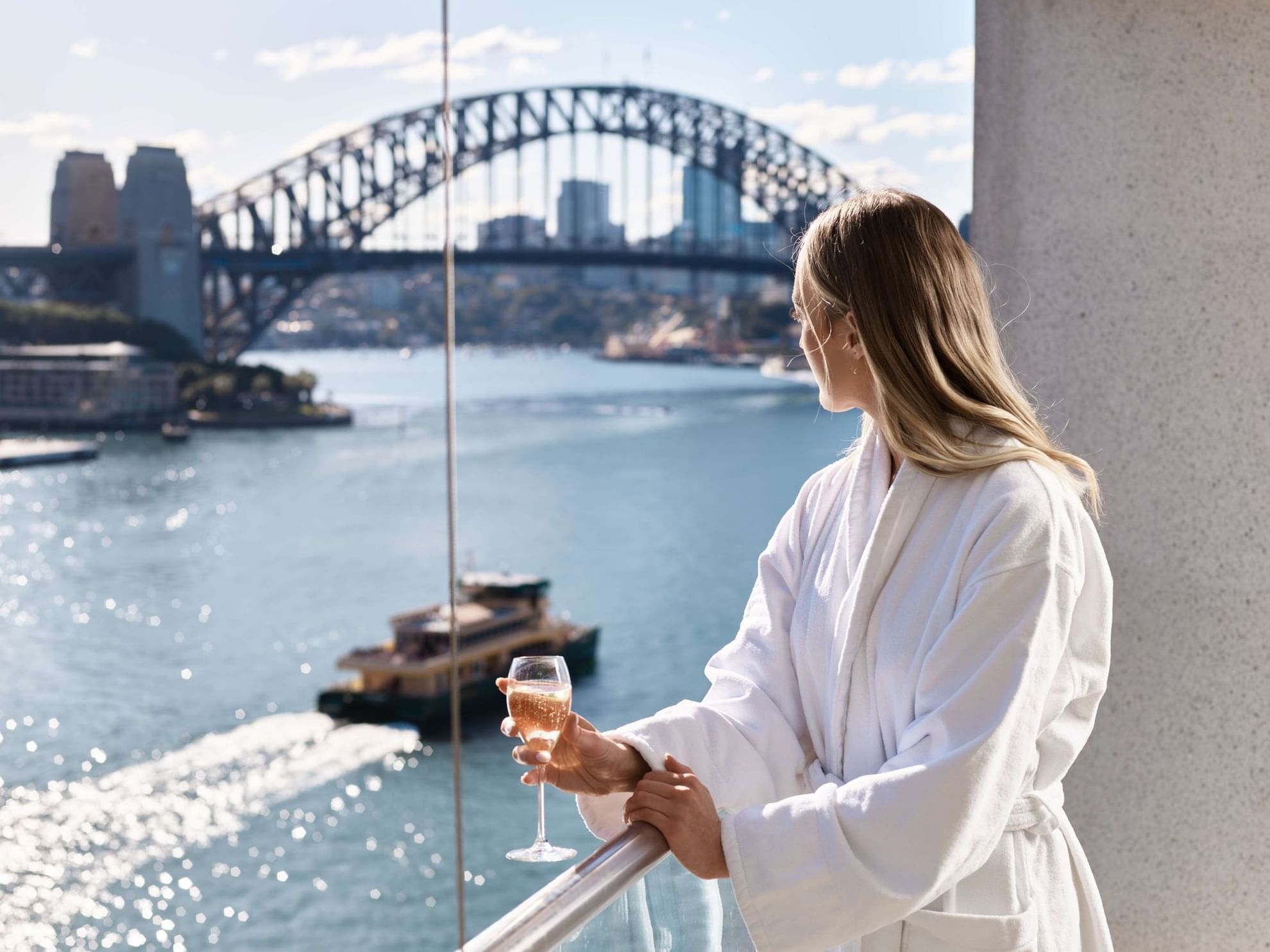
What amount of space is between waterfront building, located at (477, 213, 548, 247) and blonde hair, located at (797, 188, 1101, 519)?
3241 centimetres

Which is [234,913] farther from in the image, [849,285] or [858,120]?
[858,120]

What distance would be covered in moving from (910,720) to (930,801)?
0.09 m

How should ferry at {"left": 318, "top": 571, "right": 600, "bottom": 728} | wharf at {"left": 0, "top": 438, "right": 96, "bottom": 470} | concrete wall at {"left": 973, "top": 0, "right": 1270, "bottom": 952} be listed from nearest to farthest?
concrete wall at {"left": 973, "top": 0, "right": 1270, "bottom": 952} → ferry at {"left": 318, "top": 571, "right": 600, "bottom": 728} → wharf at {"left": 0, "top": 438, "right": 96, "bottom": 470}

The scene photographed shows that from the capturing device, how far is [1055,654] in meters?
0.95

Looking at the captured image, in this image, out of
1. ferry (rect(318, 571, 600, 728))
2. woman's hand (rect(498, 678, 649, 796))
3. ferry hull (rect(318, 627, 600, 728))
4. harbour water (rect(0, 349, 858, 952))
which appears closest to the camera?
woman's hand (rect(498, 678, 649, 796))

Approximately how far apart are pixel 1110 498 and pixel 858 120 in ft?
164

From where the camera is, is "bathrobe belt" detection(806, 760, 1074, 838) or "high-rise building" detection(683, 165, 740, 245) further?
"high-rise building" detection(683, 165, 740, 245)

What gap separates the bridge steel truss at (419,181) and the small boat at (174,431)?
6.00 m

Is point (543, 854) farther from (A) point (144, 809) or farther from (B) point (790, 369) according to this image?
(A) point (144, 809)

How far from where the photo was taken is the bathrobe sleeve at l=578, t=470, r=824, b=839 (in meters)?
1.10

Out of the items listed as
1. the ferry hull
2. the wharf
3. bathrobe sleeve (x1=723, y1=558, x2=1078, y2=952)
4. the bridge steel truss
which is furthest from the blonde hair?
the wharf

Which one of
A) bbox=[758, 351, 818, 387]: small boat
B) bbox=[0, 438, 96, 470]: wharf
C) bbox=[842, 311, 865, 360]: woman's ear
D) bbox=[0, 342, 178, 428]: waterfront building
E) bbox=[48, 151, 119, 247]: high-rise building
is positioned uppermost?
bbox=[48, 151, 119, 247]: high-rise building

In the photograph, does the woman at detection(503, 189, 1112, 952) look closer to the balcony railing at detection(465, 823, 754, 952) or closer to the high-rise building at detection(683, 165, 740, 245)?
the balcony railing at detection(465, 823, 754, 952)

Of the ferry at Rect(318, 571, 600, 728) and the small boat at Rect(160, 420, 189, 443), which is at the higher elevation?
the small boat at Rect(160, 420, 189, 443)
